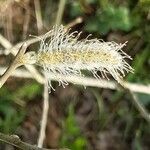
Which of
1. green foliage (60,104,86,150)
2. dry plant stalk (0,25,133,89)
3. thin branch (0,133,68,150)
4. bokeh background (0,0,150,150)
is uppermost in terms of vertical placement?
bokeh background (0,0,150,150)

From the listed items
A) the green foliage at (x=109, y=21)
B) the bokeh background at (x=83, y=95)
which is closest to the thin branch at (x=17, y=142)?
the bokeh background at (x=83, y=95)

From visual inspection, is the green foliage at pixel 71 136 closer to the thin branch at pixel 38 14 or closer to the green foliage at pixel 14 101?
the green foliage at pixel 14 101

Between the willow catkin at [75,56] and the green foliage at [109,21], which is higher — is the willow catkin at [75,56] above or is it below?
below

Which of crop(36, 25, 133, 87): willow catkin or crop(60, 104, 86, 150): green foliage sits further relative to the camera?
crop(60, 104, 86, 150): green foliage

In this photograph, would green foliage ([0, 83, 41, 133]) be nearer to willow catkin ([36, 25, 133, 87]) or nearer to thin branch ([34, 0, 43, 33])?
thin branch ([34, 0, 43, 33])

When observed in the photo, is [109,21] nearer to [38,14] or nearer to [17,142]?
[38,14]

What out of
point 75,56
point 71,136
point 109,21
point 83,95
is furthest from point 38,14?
point 75,56

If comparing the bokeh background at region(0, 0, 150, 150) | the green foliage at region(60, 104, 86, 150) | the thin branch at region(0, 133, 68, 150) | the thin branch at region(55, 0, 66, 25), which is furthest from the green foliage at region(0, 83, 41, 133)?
the thin branch at region(0, 133, 68, 150)

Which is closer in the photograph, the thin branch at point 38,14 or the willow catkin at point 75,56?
the willow catkin at point 75,56

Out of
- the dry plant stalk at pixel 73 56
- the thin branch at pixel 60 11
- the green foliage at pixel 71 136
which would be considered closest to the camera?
the dry plant stalk at pixel 73 56
